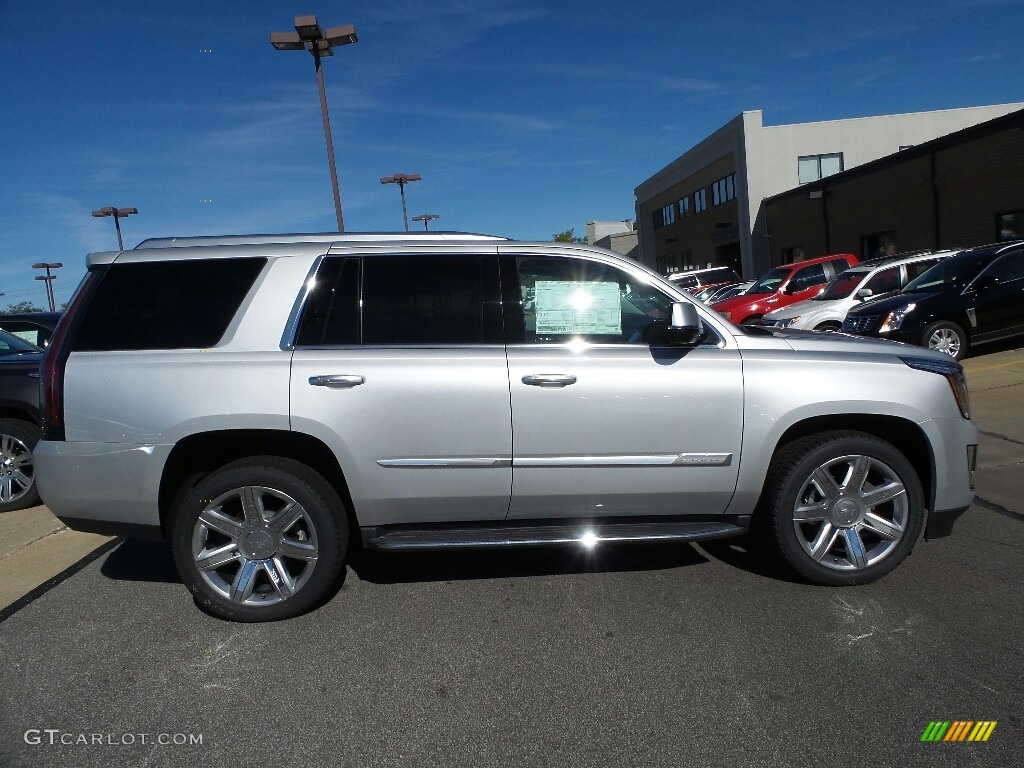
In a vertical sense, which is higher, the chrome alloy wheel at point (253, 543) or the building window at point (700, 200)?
the building window at point (700, 200)

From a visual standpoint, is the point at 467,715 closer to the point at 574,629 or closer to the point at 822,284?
the point at 574,629

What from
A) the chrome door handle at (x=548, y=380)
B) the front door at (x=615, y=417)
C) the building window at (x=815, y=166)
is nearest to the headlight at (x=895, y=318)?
the front door at (x=615, y=417)

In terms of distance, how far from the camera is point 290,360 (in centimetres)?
368

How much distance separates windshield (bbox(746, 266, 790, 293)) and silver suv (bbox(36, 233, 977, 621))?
1402 centimetres

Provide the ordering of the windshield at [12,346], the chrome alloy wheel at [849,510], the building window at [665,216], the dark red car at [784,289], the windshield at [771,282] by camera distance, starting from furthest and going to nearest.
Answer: the building window at [665,216] < the windshield at [771,282] < the dark red car at [784,289] < the windshield at [12,346] < the chrome alloy wheel at [849,510]

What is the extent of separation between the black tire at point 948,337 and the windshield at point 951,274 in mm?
656

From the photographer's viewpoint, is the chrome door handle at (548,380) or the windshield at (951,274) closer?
the chrome door handle at (548,380)

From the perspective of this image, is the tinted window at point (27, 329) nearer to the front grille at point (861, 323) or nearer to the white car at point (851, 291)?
the white car at point (851, 291)

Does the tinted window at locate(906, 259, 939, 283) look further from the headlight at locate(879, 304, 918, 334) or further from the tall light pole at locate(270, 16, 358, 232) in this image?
the tall light pole at locate(270, 16, 358, 232)

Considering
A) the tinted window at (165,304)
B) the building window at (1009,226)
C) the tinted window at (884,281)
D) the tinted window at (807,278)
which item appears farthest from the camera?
the building window at (1009,226)

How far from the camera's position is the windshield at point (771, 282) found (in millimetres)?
17312

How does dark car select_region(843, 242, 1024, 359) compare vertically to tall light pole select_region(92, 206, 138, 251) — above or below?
below

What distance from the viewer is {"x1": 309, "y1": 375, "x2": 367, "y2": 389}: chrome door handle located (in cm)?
362

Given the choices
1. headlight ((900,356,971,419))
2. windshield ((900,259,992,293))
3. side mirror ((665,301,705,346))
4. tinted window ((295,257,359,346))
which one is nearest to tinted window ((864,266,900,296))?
windshield ((900,259,992,293))
